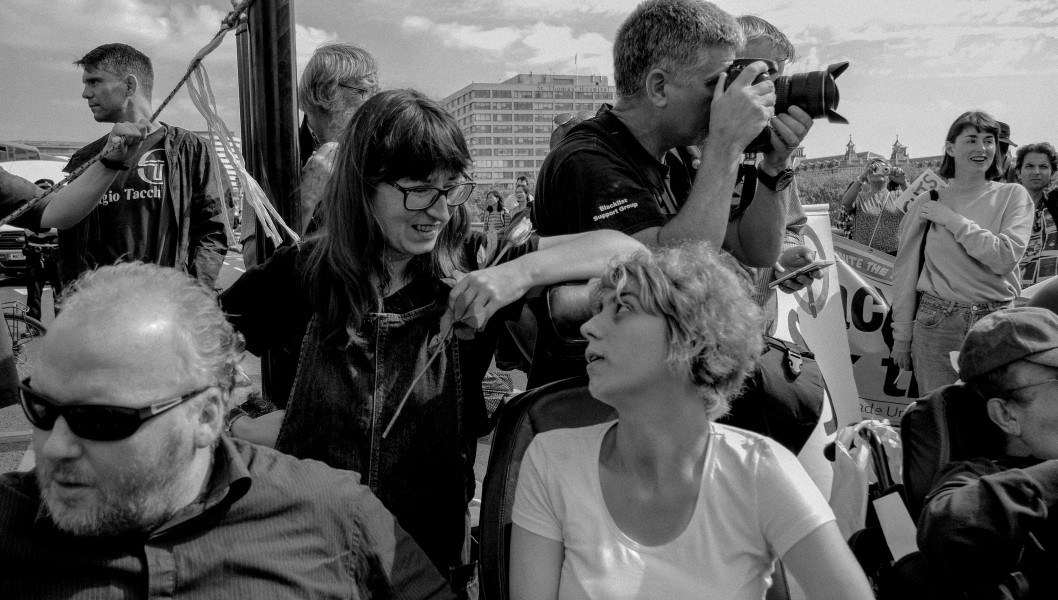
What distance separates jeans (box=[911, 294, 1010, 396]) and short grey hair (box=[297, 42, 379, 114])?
3035mm

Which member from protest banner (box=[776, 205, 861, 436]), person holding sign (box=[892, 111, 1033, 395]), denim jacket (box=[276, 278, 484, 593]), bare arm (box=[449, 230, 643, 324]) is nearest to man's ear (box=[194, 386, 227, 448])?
denim jacket (box=[276, 278, 484, 593])

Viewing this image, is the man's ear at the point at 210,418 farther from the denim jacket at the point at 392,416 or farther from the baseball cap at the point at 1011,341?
the baseball cap at the point at 1011,341

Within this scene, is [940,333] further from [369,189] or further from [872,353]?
[369,189]

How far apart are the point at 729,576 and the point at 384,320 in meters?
0.90

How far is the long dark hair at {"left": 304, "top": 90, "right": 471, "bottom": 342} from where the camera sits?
5.88 ft

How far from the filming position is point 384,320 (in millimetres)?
1824

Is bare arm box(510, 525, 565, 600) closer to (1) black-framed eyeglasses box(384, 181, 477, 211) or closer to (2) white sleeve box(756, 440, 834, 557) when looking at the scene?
(2) white sleeve box(756, 440, 834, 557)

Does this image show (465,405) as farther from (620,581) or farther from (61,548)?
(61,548)

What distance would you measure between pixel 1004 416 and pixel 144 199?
11.6ft

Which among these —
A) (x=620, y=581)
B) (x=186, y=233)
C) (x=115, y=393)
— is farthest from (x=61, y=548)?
(x=186, y=233)

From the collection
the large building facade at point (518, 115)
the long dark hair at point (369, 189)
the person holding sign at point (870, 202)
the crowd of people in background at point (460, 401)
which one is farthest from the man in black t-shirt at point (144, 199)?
the large building facade at point (518, 115)

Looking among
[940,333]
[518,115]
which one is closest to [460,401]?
[940,333]

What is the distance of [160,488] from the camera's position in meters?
1.38

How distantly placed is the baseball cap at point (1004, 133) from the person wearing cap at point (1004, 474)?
2.69m
